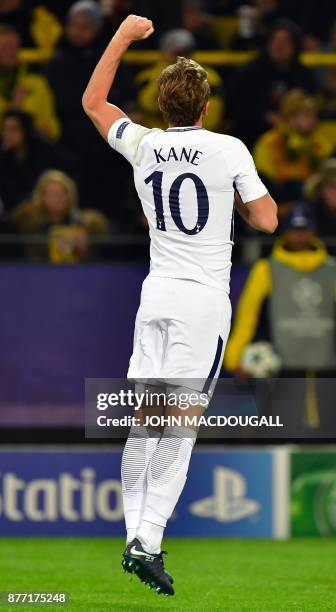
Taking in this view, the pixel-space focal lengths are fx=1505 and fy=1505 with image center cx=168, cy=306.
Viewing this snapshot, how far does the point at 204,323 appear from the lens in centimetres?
620

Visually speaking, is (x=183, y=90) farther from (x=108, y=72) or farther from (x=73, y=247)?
(x=73, y=247)

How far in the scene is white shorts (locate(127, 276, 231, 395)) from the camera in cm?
616

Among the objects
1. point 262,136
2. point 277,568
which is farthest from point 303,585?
point 262,136

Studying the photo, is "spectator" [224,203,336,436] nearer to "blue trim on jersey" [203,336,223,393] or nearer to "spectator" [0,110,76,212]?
"spectator" [0,110,76,212]

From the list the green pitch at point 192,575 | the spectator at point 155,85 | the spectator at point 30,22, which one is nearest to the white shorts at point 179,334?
the green pitch at point 192,575

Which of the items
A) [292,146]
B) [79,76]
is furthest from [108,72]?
[79,76]

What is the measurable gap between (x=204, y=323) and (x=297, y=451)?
4.17 metres

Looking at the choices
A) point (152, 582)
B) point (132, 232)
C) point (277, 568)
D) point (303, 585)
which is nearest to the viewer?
point (152, 582)

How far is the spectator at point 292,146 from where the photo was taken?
12.3m

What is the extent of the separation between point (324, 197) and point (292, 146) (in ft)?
4.09

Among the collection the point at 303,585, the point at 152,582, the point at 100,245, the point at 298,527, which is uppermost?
the point at 100,245

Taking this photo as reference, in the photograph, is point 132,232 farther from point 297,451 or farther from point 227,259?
point 227,259

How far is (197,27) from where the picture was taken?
1395 cm

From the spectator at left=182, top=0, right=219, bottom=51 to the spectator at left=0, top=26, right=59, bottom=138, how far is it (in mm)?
1590
